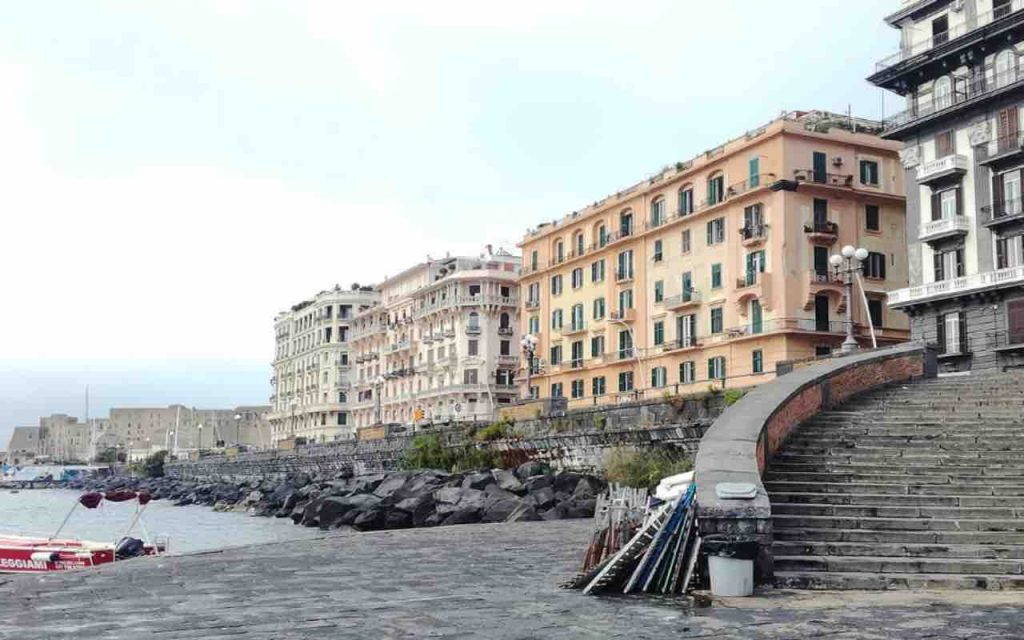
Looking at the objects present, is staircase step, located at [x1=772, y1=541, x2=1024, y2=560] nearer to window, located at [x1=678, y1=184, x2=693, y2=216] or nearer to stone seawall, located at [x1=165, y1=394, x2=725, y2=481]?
stone seawall, located at [x1=165, y1=394, x2=725, y2=481]

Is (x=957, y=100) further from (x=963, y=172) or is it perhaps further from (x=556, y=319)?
(x=556, y=319)

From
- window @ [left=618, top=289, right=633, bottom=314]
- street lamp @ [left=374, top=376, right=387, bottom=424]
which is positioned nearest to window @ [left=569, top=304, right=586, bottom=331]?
window @ [left=618, top=289, right=633, bottom=314]

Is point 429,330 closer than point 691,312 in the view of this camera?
No

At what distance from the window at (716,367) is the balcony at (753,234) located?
5.79 meters

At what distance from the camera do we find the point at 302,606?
993cm

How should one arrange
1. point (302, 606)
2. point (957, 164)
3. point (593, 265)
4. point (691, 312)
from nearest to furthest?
1. point (302, 606)
2. point (957, 164)
3. point (691, 312)
4. point (593, 265)

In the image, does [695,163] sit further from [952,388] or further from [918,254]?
[952,388]

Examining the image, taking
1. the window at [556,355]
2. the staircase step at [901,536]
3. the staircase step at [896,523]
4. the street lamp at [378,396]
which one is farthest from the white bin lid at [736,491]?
the street lamp at [378,396]

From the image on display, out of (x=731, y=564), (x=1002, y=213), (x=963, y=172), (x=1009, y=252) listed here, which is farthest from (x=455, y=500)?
(x=963, y=172)

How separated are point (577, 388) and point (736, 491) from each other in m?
51.3

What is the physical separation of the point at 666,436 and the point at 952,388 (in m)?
10.5

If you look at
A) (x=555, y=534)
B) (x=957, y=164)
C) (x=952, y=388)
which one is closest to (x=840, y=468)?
(x=555, y=534)

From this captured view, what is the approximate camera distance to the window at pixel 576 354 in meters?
61.3

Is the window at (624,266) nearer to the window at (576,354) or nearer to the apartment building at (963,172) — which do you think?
the window at (576,354)
